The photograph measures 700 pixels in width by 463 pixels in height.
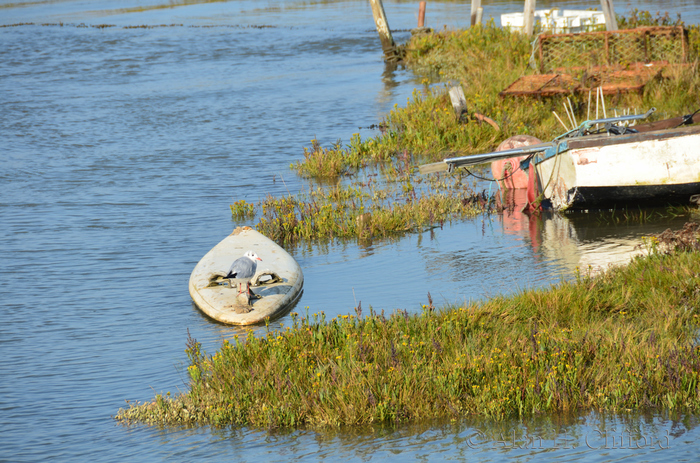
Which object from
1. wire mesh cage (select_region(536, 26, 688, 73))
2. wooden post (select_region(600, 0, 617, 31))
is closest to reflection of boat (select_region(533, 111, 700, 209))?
wire mesh cage (select_region(536, 26, 688, 73))

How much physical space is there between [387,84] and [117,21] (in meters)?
35.5

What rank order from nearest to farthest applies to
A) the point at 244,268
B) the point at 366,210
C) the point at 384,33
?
the point at 244,268, the point at 366,210, the point at 384,33

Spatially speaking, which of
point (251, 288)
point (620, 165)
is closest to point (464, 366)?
point (251, 288)

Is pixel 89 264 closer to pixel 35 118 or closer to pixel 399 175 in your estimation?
pixel 399 175

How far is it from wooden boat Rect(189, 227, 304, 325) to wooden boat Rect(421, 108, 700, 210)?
9.54 feet

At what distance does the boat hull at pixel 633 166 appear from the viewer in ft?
34.4

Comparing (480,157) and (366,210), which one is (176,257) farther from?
(480,157)

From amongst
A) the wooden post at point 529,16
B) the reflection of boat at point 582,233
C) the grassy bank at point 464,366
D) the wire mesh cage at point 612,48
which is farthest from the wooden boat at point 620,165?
the wooden post at point 529,16

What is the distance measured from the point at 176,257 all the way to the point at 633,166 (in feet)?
21.0

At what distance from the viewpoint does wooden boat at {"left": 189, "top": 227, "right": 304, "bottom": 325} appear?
8320 mm

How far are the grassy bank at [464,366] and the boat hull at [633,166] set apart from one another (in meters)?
3.74

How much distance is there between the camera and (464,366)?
5895mm

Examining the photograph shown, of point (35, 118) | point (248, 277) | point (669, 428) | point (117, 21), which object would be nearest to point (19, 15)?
point (117, 21)

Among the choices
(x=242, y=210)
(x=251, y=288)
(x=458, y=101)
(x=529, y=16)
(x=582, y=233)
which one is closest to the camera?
(x=251, y=288)
